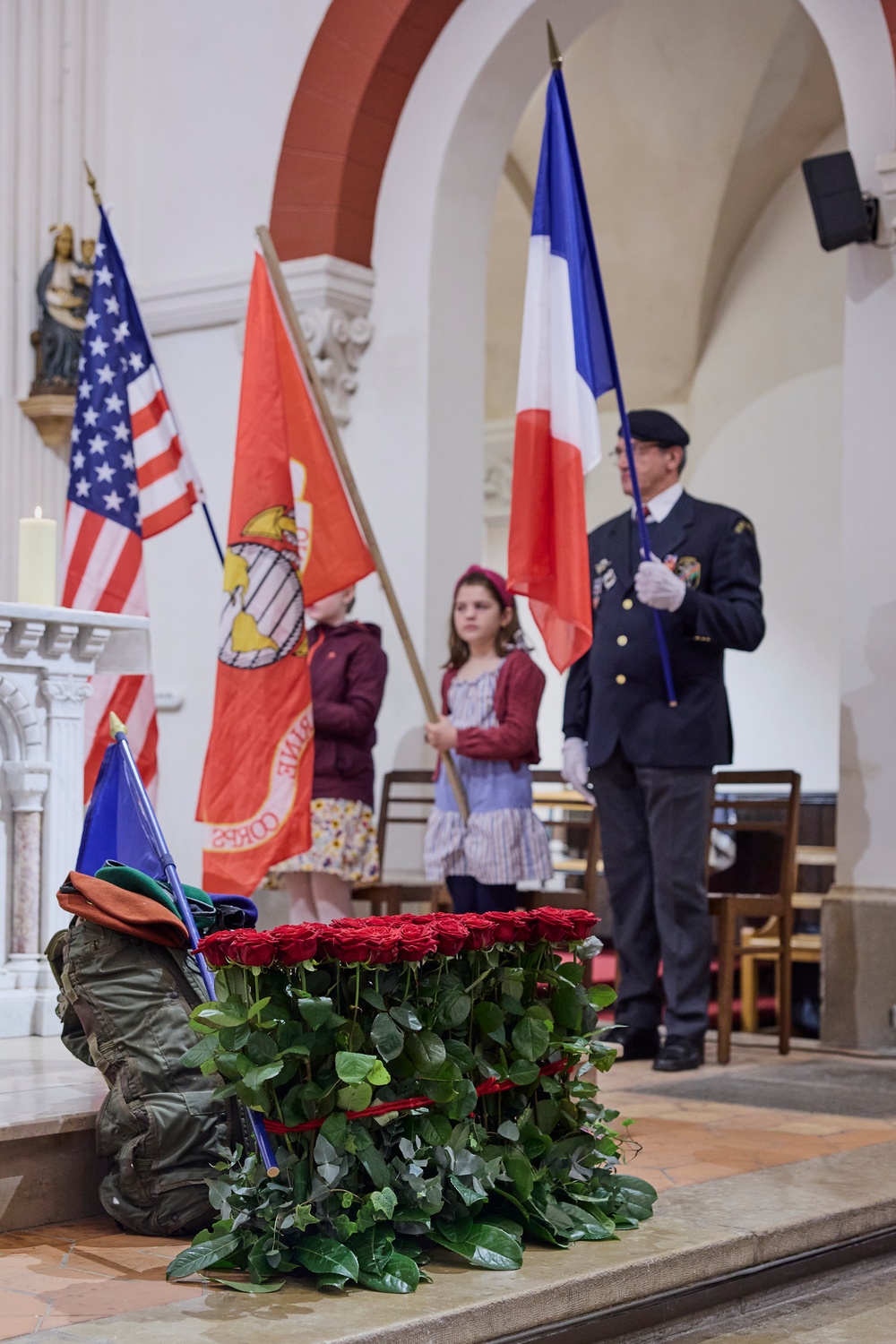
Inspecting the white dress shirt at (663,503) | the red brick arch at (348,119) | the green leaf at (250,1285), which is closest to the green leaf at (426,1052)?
the green leaf at (250,1285)

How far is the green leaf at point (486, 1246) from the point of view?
253 centimetres

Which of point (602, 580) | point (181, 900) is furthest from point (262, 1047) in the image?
point (602, 580)

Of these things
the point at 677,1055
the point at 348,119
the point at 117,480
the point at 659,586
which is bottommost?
the point at 677,1055

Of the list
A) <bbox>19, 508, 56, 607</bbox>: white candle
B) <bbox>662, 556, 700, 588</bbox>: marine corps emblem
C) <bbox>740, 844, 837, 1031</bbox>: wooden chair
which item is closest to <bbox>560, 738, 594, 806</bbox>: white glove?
<bbox>662, 556, 700, 588</bbox>: marine corps emblem

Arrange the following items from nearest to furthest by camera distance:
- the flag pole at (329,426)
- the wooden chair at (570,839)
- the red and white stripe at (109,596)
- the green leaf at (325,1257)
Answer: the green leaf at (325,1257)
the flag pole at (329,426)
the red and white stripe at (109,596)
the wooden chair at (570,839)

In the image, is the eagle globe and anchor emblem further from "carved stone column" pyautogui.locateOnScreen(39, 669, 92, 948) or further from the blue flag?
the blue flag

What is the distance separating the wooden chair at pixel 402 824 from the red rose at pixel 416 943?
2483mm

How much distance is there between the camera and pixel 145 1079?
282 centimetres

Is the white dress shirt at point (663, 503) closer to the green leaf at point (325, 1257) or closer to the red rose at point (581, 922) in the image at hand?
the red rose at point (581, 922)

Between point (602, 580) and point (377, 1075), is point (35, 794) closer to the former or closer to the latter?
point (377, 1075)

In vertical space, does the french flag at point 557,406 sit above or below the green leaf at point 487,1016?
above

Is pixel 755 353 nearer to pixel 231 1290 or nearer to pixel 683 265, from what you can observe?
pixel 683 265

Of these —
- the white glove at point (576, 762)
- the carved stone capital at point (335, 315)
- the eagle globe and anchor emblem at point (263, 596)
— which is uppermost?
the carved stone capital at point (335, 315)

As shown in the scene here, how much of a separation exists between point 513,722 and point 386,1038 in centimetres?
220
